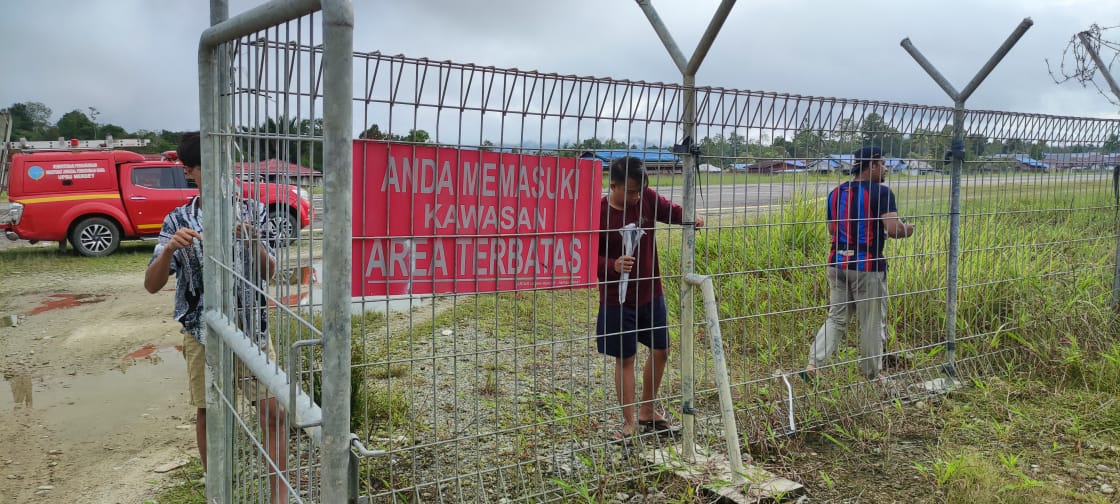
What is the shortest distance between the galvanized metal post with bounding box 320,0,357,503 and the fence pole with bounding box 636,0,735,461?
78.2 inches

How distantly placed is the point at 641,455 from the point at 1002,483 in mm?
1670

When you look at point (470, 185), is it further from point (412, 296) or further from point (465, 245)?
point (412, 296)

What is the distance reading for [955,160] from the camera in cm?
473

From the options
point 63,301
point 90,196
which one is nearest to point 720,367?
point 63,301

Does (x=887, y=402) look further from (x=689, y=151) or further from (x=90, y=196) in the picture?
(x=90, y=196)

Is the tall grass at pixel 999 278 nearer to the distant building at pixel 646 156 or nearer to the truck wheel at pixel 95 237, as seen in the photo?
the distant building at pixel 646 156

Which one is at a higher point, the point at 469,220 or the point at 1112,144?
the point at 1112,144

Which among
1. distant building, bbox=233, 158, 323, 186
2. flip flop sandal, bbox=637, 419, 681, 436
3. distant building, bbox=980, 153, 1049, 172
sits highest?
distant building, bbox=980, 153, 1049, 172

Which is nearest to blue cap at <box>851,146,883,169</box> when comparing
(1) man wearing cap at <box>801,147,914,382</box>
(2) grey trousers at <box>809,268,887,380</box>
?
(1) man wearing cap at <box>801,147,914,382</box>

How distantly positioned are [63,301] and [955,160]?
8419 mm

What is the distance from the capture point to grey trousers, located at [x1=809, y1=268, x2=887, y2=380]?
477 cm

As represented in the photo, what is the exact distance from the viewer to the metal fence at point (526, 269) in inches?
78.0

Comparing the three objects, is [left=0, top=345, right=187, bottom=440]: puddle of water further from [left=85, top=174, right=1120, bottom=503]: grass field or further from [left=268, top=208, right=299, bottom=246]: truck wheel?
[left=268, top=208, right=299, bottom=246]: truck wheel

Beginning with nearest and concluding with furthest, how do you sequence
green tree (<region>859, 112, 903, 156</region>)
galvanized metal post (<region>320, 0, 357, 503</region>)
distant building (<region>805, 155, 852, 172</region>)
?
galvanized metal post (<region>320, 0, 357, 503</region>)
distant building (<region>805, 155, 852, 172</region>)
green tree (<region>859, 112, 903, 156</region>)
